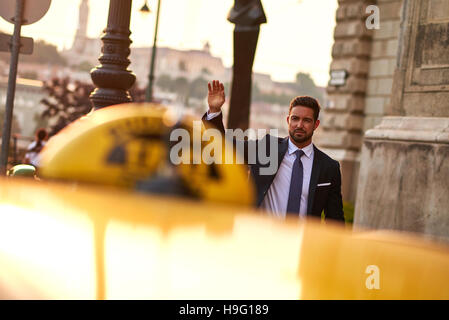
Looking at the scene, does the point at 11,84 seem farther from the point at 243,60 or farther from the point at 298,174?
the point at 298,174

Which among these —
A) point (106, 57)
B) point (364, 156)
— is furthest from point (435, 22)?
point (106, 57)

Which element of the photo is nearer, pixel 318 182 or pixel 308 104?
pixel 318 182

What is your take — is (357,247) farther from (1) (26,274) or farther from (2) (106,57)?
(2) (106,57)

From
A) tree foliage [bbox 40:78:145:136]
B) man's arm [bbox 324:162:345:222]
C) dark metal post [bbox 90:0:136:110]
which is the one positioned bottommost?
man's arm [bbox 324:162:345:222]

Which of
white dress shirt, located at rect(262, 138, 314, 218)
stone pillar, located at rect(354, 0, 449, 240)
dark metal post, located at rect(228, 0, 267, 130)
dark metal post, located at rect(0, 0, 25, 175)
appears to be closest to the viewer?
white dress shirt, located at rect(262, 138, 314, 218)

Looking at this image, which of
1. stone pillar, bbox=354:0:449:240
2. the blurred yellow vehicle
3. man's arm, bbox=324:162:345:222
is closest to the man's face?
man's arm, bbox=324:162:345:222

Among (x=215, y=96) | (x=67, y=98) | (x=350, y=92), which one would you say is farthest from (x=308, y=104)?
(x=67, y=98)

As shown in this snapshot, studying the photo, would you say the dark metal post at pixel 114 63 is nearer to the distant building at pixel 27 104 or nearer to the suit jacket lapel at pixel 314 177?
the suit jacket lapel at pixel 314 177

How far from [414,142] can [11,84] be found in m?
3.98

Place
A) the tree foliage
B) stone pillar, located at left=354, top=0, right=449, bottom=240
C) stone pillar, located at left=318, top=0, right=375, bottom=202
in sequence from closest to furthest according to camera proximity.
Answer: stone pillar, located at left=354, top=0, right=449, bottom=240 → stone pillar, located at left=318, top=0, right=375, bottom=202 → the tree foliage

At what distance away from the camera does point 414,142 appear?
8.00 metres

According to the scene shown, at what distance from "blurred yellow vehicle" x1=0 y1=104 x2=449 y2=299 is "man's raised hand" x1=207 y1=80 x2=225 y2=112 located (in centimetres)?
168

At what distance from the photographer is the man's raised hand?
428 cm

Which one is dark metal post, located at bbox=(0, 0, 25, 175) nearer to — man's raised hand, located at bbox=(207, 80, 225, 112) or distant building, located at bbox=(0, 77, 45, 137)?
man's raised hand, located at bbox=(207, 80, 225, 112)
